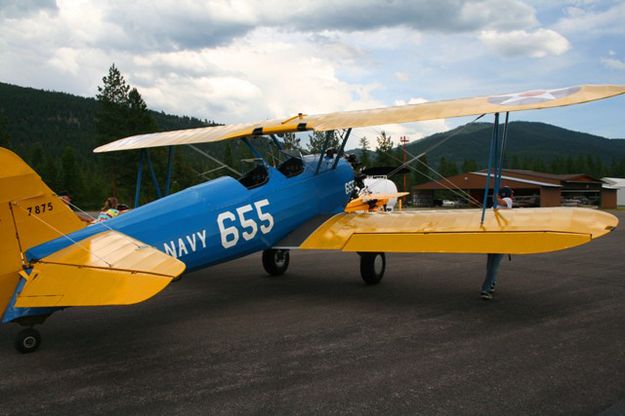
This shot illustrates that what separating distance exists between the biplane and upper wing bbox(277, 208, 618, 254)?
15 mm

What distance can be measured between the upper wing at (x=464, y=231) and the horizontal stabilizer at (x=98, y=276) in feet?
10.3

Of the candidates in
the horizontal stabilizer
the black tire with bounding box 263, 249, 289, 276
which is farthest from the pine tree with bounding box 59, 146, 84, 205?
the horizontal stabilizer

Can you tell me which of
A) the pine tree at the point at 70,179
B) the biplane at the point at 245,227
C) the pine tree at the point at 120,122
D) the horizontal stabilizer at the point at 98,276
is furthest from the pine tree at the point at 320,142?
the pine tree at the point at 70,179

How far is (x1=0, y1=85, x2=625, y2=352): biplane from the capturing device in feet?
14.0

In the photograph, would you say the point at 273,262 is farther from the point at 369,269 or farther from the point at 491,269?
the point at 491,269

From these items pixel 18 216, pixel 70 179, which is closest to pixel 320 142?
pixel 18 216

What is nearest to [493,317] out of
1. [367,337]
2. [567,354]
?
[567,354]

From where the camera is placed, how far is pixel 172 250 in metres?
5.68

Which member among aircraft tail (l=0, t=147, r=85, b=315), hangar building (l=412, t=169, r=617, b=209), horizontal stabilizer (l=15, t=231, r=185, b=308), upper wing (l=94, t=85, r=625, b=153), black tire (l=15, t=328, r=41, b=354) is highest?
upper wing (l=94, t=85, r=625, b=153)

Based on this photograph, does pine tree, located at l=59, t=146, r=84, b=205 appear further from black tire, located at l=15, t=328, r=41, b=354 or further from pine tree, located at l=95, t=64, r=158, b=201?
black tire, located at l=15, t=328, r=41, b=354

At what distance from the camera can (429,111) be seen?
6.37 m

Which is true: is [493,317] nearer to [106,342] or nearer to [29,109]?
[106,342]

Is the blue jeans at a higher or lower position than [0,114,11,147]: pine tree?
lower

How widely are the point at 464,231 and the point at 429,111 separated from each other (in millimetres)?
1618
